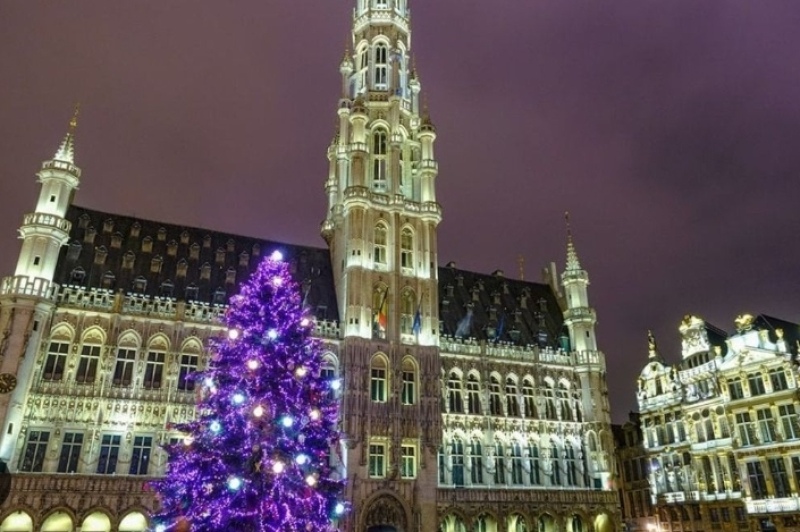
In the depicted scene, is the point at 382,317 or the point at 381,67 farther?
the point at 381,67

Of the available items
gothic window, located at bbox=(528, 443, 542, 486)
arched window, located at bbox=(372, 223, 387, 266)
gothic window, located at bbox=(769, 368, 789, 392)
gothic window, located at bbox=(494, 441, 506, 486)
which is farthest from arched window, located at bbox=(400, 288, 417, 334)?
gothic window, located at bbox=(769, 368, 789, 392)

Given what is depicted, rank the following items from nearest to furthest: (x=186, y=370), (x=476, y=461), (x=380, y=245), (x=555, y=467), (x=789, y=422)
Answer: (x=186, y=370), (x=789, y=422), (x=476, y=461), (x=380, y=245), (x=555, y=467)

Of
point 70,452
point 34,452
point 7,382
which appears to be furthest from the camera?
point 70,452

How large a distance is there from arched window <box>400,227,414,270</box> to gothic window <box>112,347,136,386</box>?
67.3 feet

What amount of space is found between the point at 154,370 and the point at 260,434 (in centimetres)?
1850

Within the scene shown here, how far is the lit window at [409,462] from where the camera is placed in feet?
133

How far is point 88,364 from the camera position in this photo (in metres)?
36.5

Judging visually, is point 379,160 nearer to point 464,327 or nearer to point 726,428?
point 464,327

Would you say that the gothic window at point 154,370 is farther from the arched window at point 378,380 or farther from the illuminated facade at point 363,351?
the arched window at point 378,380

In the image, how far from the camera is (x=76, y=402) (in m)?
35.2

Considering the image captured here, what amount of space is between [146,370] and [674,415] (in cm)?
4489

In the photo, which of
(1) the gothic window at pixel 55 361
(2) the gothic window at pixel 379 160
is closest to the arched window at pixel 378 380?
(2) the gothic window at pixel 379 160

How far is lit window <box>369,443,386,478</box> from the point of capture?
39.7 m

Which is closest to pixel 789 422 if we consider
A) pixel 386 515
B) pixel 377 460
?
pixel 386 515
